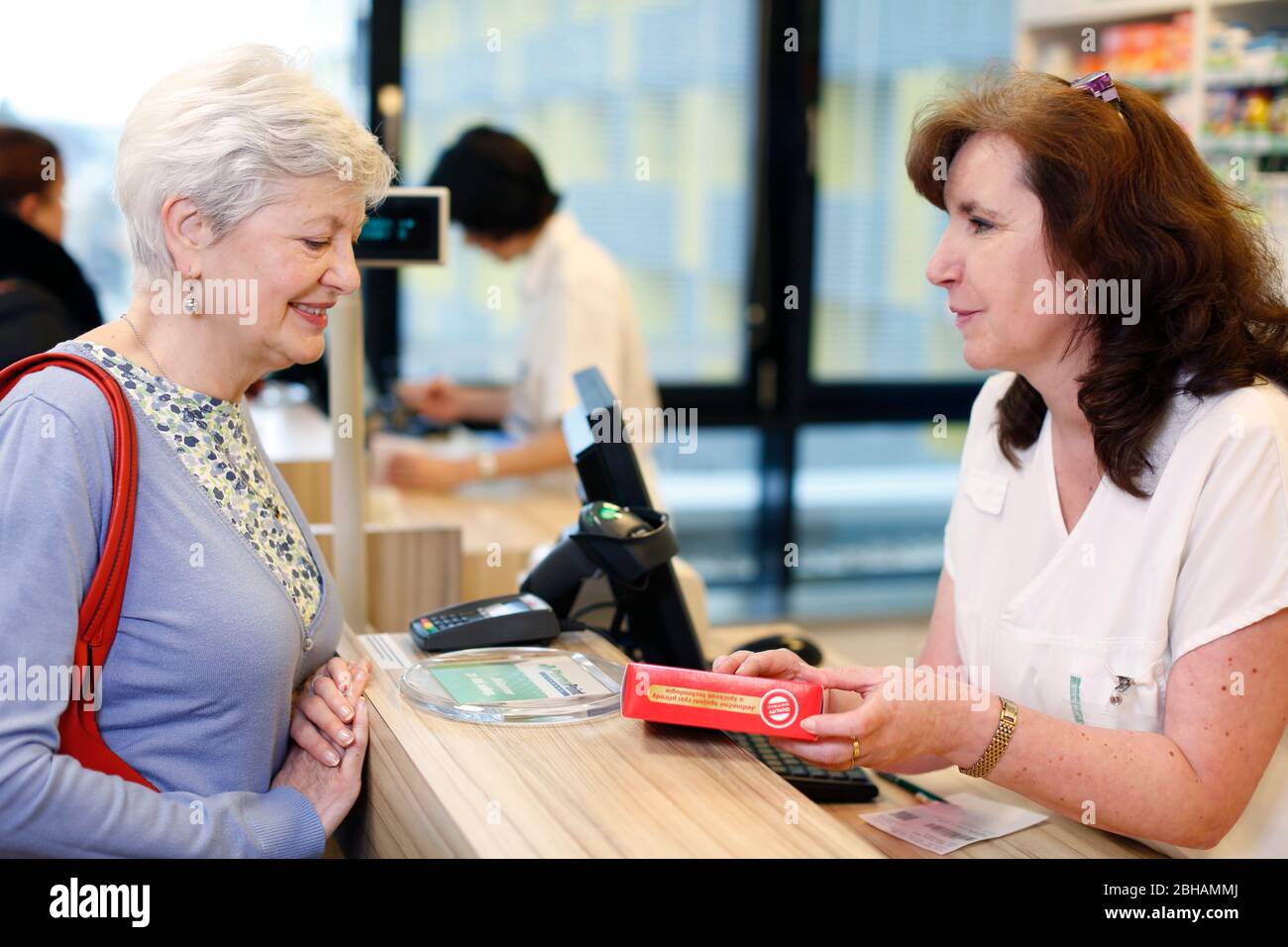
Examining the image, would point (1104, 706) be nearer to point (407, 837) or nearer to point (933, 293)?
point (407, 837)

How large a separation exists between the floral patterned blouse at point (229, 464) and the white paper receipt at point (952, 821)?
2.62 ft

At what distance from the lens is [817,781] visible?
180 centimetres

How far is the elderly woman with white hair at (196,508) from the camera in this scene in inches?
48.3

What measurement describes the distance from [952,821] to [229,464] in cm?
102

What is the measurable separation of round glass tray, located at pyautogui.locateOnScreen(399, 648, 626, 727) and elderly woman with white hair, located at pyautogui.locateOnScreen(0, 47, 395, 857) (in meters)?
0.09

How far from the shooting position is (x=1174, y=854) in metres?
1.58

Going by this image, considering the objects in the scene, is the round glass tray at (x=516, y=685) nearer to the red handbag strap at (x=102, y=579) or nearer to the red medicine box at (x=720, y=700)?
the red medicine box at (x=720, y=700)

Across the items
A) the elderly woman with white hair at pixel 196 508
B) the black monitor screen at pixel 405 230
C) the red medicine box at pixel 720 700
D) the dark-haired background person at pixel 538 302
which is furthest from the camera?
the dark-haired background person at pixel 538 302

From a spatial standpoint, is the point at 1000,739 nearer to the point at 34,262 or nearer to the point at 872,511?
the point at 34,262

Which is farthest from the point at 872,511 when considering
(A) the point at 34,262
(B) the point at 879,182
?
(A) the point at 34,262

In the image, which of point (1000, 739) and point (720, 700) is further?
point (1000, 739)

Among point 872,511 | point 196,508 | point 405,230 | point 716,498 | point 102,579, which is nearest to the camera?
point 102,579

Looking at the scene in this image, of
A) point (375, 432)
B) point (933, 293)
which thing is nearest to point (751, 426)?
point (933, 293)

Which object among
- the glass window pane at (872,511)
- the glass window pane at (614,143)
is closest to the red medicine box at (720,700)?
the glass window pane at (614,143)
